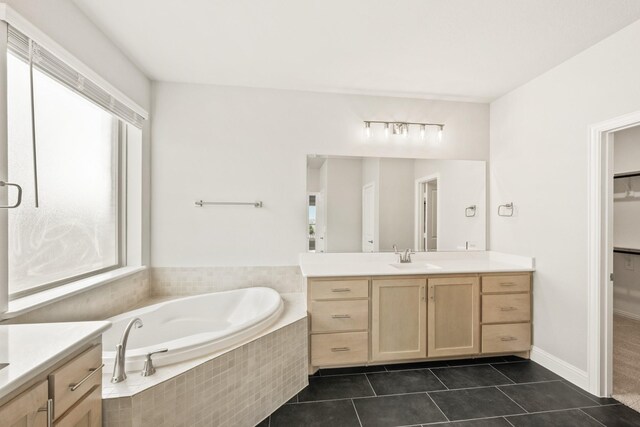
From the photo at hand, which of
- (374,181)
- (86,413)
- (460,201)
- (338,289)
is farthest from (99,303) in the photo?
(460,201)

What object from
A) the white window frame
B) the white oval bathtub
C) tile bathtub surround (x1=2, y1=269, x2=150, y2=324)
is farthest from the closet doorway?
the white window frame

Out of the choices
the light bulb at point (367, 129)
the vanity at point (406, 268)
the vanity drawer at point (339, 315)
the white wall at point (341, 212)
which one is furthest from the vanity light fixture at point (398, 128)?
the vanity drawer at point (339, 315)

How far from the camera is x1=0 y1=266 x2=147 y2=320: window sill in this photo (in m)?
1.42

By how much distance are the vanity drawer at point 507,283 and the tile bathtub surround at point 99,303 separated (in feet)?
9.59

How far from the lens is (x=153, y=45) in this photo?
2.23 metres

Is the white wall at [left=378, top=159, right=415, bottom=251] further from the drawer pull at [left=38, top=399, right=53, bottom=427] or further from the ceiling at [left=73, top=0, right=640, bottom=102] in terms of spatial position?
the drawer pull at [left=38, top=399, right=53, bottom=427]

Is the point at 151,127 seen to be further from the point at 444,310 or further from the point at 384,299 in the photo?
the point at 444,310

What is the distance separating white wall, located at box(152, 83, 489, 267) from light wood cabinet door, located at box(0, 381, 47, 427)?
193 cm

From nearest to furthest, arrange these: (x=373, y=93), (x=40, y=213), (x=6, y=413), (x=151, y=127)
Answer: (x=6, y=413) → (x=40, y=213) → (x=151, y=127) → (x=373, y=93)

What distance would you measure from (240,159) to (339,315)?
1.67 m

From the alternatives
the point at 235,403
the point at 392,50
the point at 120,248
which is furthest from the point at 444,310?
the point at 120,248

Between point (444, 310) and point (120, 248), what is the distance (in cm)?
277

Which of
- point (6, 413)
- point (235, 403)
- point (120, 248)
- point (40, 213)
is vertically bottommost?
point (235, 403)

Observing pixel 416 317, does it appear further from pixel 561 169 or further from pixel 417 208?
pixel 561 169
